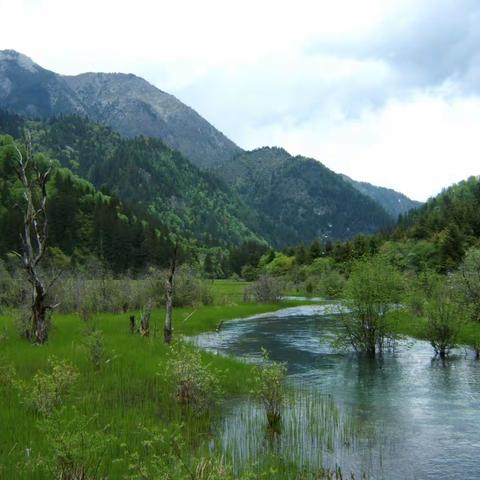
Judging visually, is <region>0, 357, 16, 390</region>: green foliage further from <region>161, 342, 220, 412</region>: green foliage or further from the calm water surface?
the calm water surface

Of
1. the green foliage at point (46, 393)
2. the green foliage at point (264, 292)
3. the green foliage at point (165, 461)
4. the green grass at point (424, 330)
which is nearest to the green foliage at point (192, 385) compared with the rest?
the green foliage at point (165, 461)

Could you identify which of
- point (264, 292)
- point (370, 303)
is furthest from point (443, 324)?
point (264, 292)

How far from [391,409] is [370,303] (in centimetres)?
1305

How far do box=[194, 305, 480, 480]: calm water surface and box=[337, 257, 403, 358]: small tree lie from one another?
52.1 inches

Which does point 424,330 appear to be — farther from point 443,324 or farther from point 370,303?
point 370,303

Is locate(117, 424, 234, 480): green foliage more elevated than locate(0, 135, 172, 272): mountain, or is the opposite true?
locate(0, 135, 172, 272): mountain

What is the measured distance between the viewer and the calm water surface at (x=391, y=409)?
50.2ft

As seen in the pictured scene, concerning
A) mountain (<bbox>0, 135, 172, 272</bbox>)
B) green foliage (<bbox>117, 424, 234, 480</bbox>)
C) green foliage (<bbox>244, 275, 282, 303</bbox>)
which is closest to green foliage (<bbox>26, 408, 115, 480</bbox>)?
green foliage (<bbox>117, 424, 234, 480</bbox>)

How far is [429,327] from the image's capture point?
1356 inches

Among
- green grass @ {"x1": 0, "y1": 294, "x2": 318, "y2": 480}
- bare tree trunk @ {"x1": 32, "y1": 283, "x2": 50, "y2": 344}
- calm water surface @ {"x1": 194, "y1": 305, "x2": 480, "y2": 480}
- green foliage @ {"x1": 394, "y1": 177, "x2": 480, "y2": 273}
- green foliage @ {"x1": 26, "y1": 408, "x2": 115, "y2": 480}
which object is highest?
green foliage @ {"x1": 394, "y1": 177, "x2": 480, "y2": 273}

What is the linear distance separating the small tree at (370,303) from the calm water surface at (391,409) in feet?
4.34

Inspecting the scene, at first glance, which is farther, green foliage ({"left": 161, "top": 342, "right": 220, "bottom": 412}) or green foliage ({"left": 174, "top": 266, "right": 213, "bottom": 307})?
green foliage ({"left": 174, "top": 266, "right": 213, "bottom": 307})

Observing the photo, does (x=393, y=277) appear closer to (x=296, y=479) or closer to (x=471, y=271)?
(x=471, y=271)

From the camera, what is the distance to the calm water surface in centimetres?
1529
